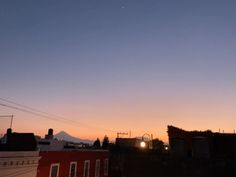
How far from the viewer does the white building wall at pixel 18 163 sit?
67.8 feet

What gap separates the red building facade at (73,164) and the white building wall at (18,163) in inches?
34.6

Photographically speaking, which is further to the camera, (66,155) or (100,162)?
(100,162)

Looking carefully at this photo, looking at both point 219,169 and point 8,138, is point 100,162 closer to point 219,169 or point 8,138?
point 8,138

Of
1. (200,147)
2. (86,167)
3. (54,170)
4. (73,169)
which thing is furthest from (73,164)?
(200,147)

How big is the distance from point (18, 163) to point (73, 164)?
9708 millimetres

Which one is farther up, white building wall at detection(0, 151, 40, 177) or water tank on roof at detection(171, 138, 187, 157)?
water tank on roof at detection(171, 138, 187, 157)

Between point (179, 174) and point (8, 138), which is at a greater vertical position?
point (8, 138)

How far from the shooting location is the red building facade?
2601 cm

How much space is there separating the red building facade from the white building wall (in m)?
0.88

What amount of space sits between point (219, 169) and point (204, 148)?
14.3 feet

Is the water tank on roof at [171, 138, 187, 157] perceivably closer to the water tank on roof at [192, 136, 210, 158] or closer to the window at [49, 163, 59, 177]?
the water tank on roof at [192, 136, 210, 158]

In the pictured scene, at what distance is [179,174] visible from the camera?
49.4 m

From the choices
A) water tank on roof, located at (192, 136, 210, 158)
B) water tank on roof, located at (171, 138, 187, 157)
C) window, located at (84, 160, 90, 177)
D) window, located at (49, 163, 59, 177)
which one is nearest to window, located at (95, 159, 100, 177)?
window, located at (84, 160, 90, 177)

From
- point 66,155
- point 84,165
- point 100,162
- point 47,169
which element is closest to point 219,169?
point 100,162
